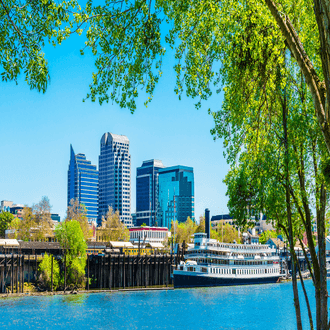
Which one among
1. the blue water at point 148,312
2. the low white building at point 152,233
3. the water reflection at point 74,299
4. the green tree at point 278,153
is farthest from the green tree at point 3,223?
the green tree at point 278,153

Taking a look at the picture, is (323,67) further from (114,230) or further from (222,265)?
(114,230)

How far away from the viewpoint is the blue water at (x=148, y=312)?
1623 inches

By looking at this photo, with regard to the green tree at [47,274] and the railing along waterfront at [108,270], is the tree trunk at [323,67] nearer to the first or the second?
the railing along waterfront at [108,270]

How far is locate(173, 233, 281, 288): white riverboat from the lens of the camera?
8206 cm

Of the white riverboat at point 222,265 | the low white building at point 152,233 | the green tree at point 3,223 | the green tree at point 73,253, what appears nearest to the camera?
the green tree at point 73,253

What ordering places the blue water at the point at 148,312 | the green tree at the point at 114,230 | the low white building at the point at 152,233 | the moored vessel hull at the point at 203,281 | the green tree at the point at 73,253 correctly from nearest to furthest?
the blue water at the point at 148,312, the green tree at the point at 73,253, the moored vessel hull at the point at 203,281, the green tree at the point at 114,230, the low white building at the point at 152,233

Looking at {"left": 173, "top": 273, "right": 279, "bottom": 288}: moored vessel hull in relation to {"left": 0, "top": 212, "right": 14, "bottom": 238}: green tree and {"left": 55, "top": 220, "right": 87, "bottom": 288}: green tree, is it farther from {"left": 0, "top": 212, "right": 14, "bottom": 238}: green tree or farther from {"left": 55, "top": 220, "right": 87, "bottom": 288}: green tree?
{"left": 0, "top": 212, "right": 14, "bottom": 238}: green tree

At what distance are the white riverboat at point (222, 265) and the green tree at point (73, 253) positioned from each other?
17968mm

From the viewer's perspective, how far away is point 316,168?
15.0m

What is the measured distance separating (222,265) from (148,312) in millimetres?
40281

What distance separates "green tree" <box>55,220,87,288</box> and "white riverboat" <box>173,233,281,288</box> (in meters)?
18.0

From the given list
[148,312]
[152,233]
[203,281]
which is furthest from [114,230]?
[148,312]

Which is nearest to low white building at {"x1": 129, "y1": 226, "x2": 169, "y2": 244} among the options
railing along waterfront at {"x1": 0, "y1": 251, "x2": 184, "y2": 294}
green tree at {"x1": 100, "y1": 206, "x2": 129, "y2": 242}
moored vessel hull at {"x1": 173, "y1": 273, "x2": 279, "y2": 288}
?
green tree at {"x1": 100, "y1": 206, "x2": 129, "y2": 242}

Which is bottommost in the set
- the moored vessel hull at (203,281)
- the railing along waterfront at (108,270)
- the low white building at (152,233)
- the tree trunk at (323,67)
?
the moored vessel hull at (203,281)
